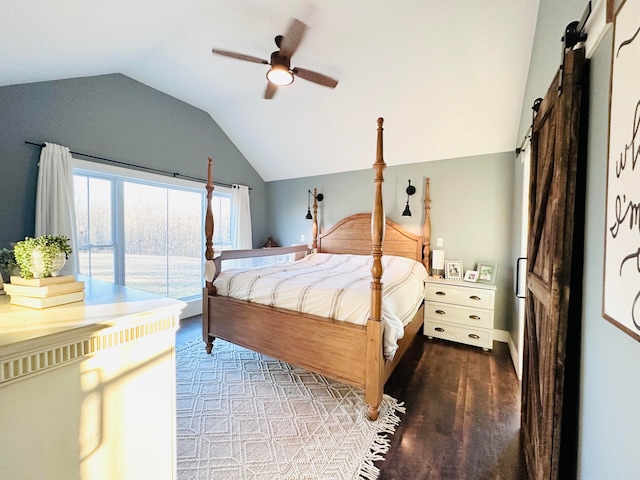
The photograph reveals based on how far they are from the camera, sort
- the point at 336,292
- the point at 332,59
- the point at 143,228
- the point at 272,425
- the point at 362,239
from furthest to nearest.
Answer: the point at 362,239, the point at 143,228, the point at 332,59, the point at 336,292, the point at 272,425

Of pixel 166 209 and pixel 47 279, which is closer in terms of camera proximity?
pixel 47 279

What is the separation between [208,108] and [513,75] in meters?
3.84

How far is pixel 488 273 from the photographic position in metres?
3.17

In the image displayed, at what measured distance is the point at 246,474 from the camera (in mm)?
1438

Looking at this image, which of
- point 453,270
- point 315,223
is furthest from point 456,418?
point 315,223

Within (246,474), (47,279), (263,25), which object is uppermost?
(263,25)

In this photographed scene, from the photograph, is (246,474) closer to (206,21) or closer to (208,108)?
(206,21)

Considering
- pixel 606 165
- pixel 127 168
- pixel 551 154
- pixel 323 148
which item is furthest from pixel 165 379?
pixel 323 148

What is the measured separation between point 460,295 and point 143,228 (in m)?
4.10

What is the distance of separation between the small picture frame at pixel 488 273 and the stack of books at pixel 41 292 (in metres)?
3.61

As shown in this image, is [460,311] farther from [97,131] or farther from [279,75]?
[97,131]

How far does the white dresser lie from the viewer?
290 cm

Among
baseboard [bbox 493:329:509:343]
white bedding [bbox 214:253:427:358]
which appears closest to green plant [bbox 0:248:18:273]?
white bedding [bbox 214:253:427:358]

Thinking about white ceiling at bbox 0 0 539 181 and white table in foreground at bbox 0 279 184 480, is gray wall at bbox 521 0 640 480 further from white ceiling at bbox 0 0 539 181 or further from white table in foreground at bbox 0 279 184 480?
white ceiling at bbox 0 0 539 181
